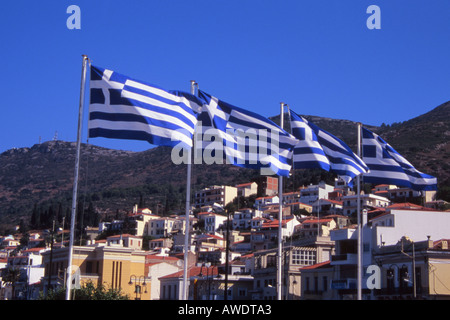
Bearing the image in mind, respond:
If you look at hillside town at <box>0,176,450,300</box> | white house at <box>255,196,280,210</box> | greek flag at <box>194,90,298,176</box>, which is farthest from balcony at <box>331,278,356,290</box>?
white house at <box>255,196,280,210</box>

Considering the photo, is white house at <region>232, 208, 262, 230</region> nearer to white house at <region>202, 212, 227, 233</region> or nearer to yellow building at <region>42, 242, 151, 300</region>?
white house at <region>202, 212, 227, 233</region>

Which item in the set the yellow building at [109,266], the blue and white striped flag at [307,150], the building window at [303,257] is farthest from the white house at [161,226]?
the blue and white striped flag at [307,150]

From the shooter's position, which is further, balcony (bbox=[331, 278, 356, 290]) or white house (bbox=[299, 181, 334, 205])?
white house (bbox=[299, 181, 334, 205])

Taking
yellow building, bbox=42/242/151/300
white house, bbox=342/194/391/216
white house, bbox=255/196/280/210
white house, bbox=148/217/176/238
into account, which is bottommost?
yellow building, bbox=42/242/151/300

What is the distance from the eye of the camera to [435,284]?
52562mm

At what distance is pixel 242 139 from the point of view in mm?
30000

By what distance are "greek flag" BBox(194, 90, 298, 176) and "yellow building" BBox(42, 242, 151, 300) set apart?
5288 cm

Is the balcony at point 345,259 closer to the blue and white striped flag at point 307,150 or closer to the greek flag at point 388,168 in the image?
the greek flag at point 388,168

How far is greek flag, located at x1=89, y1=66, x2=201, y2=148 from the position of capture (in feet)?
85.8

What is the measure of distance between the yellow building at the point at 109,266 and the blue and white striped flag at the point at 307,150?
51612mm

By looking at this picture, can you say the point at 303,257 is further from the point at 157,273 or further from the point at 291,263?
the point at 157,273

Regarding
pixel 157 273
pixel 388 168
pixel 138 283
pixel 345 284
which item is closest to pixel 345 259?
pixel 345 284
